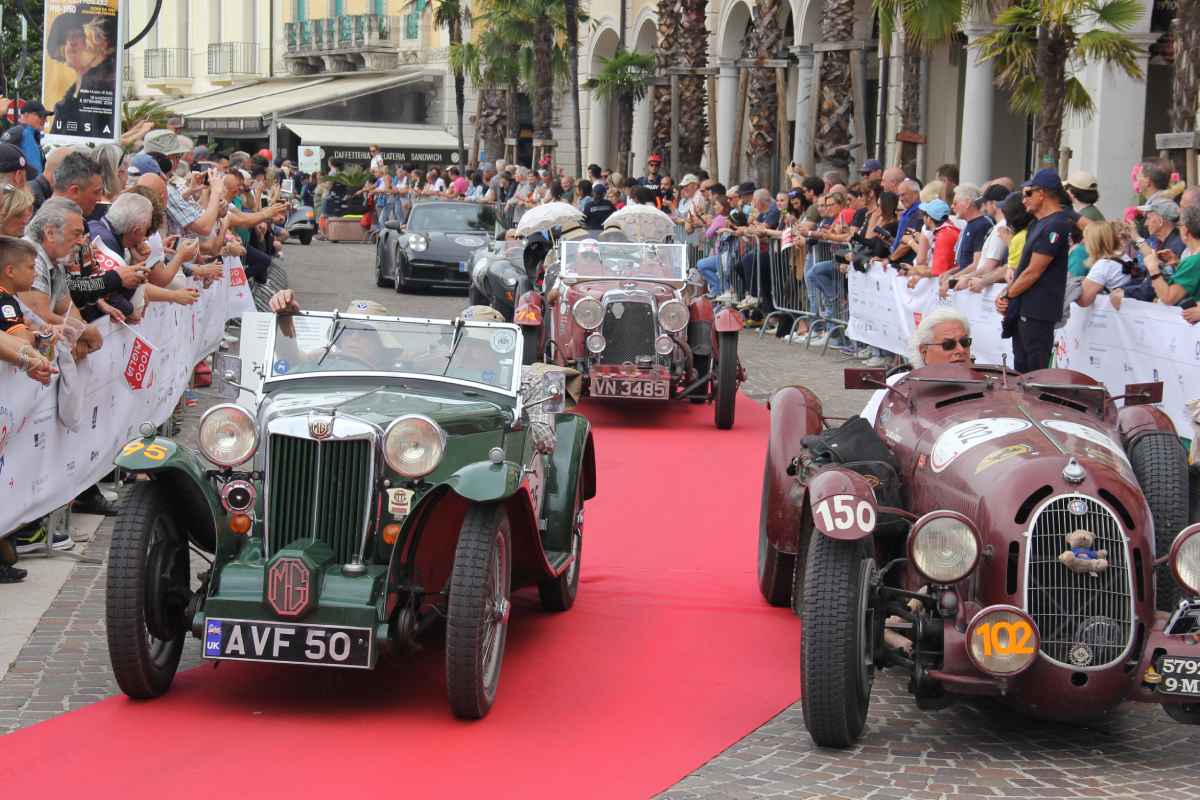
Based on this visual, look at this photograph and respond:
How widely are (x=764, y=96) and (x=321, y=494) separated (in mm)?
24110

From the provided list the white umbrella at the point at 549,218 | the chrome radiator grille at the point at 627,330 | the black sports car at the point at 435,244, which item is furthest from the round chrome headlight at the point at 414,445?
the black sports car at the point at 435,244

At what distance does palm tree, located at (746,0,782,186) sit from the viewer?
2825 centimetres

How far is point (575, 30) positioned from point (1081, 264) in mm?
28321

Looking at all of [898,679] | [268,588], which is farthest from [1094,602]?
[268,588]

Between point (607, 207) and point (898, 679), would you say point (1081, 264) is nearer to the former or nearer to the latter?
point (898, 679)

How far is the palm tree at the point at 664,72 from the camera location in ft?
115

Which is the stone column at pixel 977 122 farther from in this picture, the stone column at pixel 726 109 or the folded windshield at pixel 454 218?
the stone column at pixel 726 109

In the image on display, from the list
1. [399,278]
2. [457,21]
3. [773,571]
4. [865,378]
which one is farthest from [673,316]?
[457,21]

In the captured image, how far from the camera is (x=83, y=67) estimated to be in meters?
14.2

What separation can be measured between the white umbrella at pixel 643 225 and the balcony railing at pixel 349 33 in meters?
44.7

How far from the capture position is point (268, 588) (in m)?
5.75

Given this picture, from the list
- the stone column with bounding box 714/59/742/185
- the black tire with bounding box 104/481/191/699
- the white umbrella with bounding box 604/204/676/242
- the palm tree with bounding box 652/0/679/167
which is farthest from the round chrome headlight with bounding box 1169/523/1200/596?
the stone column with bounding box 714/59/742/185

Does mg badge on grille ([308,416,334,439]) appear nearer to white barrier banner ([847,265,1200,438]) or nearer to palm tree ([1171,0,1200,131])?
white barrier banner ([847,265,1200,438])

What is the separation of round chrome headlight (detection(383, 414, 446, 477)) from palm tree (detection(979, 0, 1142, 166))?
11.1 meters
